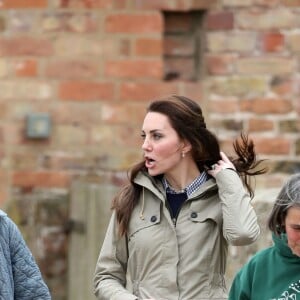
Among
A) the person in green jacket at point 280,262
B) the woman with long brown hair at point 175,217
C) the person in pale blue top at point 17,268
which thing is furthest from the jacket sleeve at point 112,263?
the person in green jacket at point 280,262

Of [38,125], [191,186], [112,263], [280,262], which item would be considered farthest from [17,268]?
[38,125]

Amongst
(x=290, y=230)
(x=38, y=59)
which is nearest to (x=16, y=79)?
(x=38, y=59)

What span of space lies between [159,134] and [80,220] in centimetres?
507

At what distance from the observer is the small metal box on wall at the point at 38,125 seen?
10.7 meters

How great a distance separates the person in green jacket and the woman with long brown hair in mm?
175

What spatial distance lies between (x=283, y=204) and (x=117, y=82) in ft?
18.1

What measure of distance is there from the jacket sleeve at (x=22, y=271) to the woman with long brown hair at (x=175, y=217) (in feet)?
0.84

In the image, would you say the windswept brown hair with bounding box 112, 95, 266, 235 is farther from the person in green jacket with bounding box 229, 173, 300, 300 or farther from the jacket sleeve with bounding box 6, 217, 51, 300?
the person in green jacket with bounding box 229, 173, 300, 300

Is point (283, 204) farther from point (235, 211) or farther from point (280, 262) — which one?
point (235, 211)

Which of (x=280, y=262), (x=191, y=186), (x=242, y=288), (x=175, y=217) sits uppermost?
(x=191, y=186)

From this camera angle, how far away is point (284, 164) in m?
10.8

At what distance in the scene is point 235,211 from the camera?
5.57 meters

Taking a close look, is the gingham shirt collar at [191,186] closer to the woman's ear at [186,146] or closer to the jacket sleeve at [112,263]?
the woman's ear at [186,146]

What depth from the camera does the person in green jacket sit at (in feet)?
17.1
